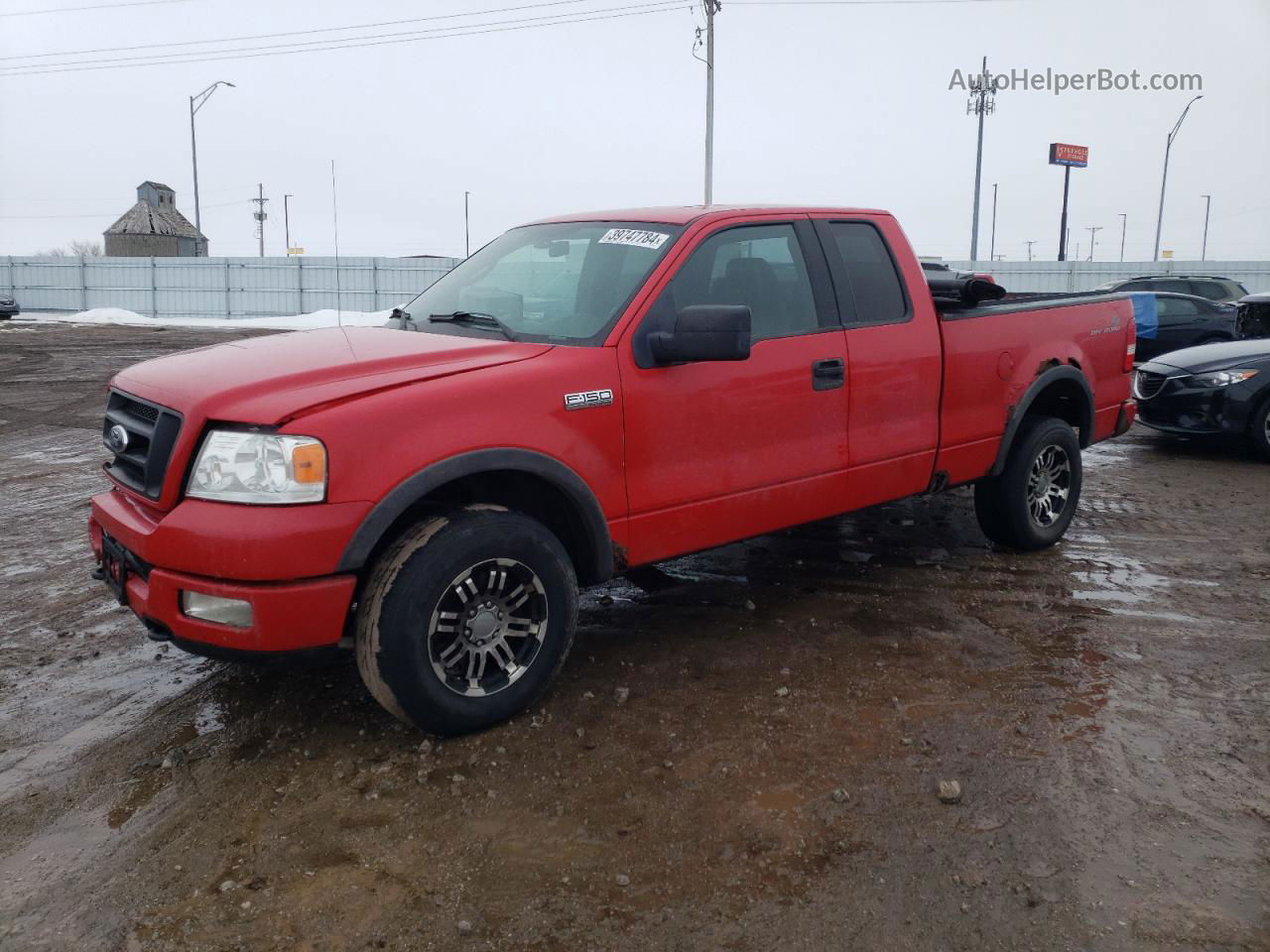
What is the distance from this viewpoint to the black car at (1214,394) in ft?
31.6

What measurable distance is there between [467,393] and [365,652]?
95 centimetres

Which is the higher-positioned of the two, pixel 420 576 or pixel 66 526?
pixel 420 576

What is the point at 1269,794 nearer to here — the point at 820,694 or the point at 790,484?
the point at 820,694

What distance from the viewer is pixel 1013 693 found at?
166 inches

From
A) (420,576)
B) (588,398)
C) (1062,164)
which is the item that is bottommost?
(420,576)

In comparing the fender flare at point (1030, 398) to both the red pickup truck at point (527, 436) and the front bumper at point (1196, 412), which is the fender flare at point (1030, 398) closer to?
the red pickup truck at point (527, 436)

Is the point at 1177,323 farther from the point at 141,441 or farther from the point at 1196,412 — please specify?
the point at 141,441

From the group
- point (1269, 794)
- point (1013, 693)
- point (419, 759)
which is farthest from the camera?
point (1013, 693)

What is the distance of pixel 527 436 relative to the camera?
3.78m

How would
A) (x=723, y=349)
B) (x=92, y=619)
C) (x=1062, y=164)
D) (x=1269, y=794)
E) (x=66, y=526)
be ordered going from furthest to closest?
(x=1062, y=164) → (x=66, y=526) → (x=92, y=619) → (x=723, y=349) → (x=1269, y=794)

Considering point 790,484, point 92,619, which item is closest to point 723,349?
point 790,484

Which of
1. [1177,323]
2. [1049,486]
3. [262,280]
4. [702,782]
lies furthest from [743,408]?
[262,280]

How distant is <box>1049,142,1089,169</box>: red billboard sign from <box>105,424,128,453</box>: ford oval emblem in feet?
182

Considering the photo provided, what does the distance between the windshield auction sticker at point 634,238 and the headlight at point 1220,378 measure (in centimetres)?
752
